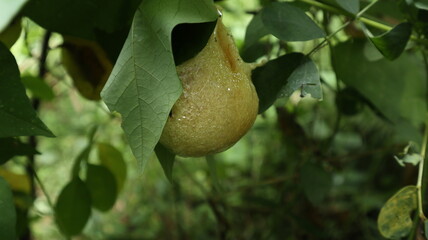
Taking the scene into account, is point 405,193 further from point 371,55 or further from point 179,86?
point 179,86

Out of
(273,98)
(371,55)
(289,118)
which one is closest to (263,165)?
(289,118)

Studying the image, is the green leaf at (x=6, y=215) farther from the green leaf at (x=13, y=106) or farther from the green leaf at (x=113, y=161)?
the green leaf at (x=113, y=161)

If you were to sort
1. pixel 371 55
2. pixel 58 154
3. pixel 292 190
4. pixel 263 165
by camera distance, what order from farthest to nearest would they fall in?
pixel 58 154 < pixel 263 165 < pixel 292 190 < pixel 371 55

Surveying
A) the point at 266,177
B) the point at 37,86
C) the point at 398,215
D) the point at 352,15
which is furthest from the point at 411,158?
the point at 266,177

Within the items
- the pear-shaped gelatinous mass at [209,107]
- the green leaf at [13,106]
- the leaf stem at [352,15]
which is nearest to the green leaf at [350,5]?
the leaf stem at [352,15]

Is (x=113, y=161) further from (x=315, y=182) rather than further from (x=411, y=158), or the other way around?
(x=411, y=158)
